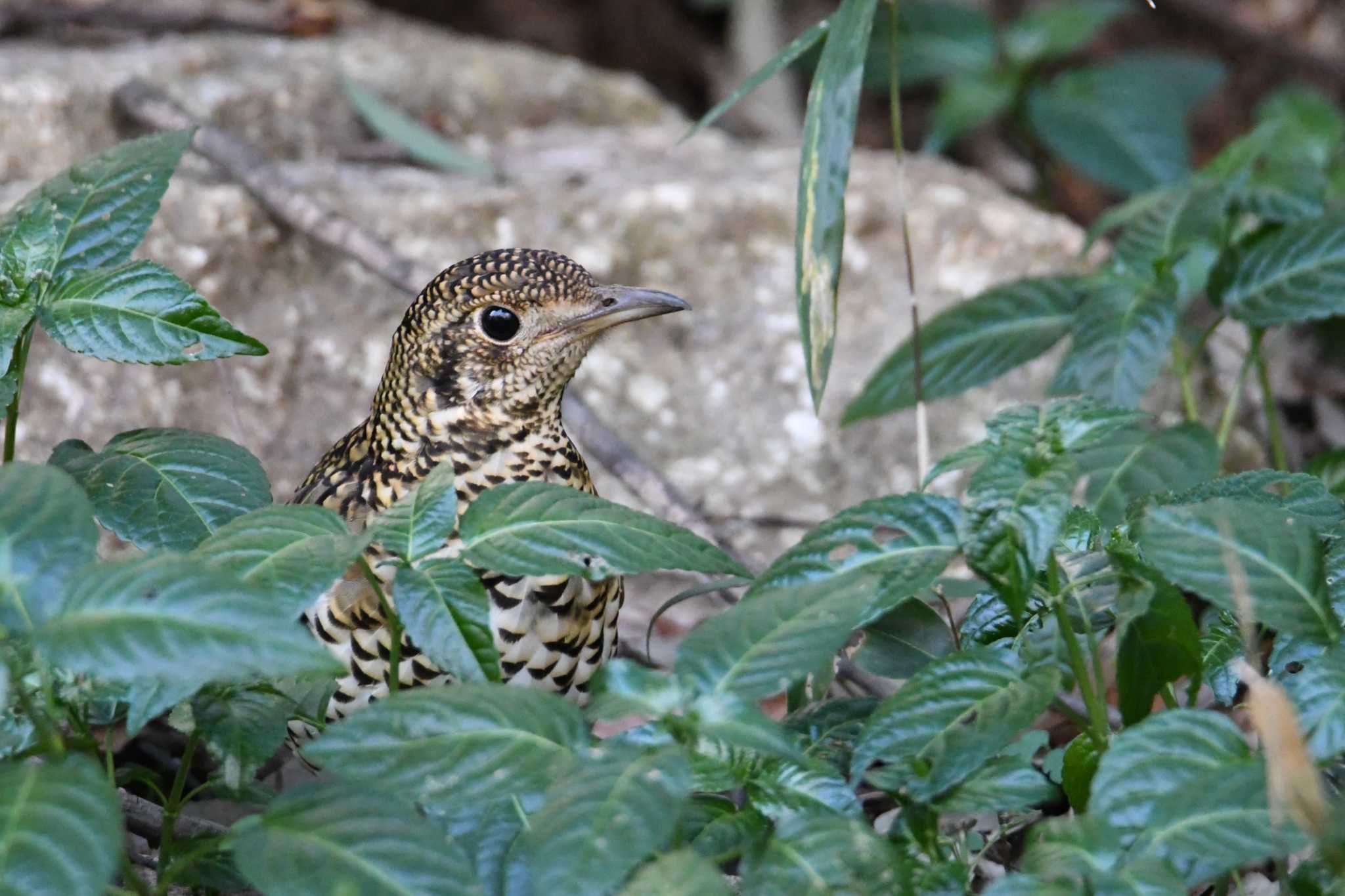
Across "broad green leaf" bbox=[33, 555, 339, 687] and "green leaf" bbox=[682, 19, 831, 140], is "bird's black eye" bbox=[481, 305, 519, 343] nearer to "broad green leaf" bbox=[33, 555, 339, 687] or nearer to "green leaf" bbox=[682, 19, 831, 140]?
"green leaf" bbox=[682, 19, 831, 140]

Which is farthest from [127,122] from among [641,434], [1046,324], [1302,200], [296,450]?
Answer: [1302,200]

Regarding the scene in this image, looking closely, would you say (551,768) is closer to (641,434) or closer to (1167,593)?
(1167,593)

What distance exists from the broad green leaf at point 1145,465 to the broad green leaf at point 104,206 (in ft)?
5.79

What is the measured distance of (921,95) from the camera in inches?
314

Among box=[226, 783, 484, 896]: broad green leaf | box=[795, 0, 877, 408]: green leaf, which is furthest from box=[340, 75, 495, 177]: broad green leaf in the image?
box=[226, 783, 484, 896]: broad green leaf

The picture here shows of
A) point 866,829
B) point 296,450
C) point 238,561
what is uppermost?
point 238,561

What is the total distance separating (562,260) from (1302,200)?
176 cm

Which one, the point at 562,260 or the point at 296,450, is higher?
the point at 562,260

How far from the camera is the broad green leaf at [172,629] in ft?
5.07

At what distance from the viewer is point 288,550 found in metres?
1.86

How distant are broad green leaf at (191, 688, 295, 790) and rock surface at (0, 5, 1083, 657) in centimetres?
171

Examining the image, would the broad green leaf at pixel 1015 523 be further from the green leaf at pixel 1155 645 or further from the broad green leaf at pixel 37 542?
the broad green leaf at pixel 37 542

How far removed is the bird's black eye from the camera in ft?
9.43

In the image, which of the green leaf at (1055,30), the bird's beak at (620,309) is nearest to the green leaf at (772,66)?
the bird's beak at (620,309)
